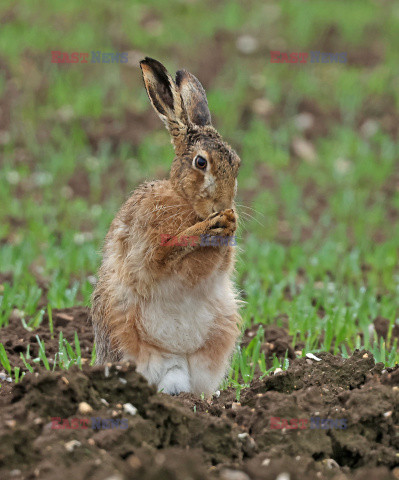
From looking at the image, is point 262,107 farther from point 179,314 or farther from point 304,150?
point 179,314

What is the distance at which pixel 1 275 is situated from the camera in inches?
246

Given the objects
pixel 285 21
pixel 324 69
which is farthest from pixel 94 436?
pixel 285 21

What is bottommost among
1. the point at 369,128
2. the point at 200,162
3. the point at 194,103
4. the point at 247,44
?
the point at 369,128

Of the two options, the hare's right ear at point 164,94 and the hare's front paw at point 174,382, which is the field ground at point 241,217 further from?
the hare's right ear at point 164,94

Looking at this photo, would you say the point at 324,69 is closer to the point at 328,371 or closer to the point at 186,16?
the point at 186,16

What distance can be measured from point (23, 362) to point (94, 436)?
5.47 feet

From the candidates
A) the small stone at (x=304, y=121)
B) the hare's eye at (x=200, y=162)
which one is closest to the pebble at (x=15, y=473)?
the hare's eye at (x=200, y=162)

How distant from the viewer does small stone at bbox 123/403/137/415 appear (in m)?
3.21

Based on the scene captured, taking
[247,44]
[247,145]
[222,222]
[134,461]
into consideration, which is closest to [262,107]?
[247,145]

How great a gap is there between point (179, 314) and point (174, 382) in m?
0.34

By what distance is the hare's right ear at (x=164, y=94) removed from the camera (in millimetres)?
4102

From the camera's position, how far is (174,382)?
159 inches

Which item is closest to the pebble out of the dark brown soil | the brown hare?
the dark brown soil

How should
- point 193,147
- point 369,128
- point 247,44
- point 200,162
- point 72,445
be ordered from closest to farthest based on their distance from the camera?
point 72,445 → point 200,162 → point 193,147 → point 369,128 → point 247,44
